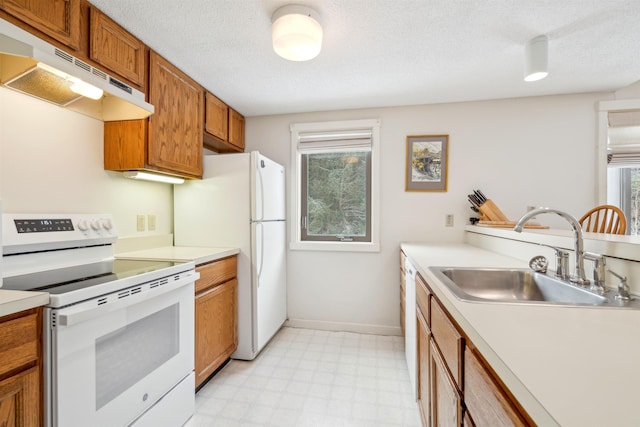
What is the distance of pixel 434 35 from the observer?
162cm

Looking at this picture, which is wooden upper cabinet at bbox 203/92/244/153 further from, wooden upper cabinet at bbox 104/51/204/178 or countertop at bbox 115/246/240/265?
countertop at bbox 115/246/240/265

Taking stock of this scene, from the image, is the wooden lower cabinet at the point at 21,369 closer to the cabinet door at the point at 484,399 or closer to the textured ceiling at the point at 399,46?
the cabinet door at the point at 484,399

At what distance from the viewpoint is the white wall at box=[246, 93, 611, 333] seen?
247 cm

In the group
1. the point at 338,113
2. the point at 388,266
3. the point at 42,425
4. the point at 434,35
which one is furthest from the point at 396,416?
the point at 338,113

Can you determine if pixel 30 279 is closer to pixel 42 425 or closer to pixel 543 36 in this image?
pixel 42 425

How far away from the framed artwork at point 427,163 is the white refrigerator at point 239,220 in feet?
4.53

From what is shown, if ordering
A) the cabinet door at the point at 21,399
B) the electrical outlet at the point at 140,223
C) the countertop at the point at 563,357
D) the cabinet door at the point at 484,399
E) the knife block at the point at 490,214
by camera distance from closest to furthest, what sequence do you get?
the countertop at the point at 563,357
the cabinet door at the point at 484,399
the cabinet door at the point at 21,399
the electrical outlet at the point at 140,223
the knife block at the point at 490,214

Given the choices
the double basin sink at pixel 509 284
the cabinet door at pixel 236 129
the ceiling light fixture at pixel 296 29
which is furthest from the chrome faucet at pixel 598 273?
the cabinet door at pixel 236 129

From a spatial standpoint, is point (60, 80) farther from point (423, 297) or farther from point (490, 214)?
point (490, 214)

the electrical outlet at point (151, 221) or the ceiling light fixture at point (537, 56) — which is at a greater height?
the ceiling light fixture at point (537, 56)

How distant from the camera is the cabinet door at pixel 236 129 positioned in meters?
2.71

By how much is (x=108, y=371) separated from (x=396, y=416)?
145 cm

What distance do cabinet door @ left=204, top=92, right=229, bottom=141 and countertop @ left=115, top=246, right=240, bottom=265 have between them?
39.2 inches

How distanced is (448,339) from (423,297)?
1.46ft
